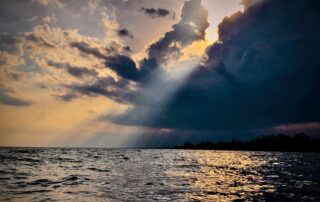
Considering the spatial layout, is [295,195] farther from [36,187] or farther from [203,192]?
[36,187]

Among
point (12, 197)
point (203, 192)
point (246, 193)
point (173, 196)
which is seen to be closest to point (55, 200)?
point (12, 197)

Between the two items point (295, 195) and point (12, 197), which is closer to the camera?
point (12, 197)

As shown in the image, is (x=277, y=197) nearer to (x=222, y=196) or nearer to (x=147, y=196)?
(x=222, y=196)

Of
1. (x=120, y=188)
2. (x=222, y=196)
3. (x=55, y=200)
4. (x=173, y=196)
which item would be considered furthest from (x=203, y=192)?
(x=55, y=200)

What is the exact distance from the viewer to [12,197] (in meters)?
17.6

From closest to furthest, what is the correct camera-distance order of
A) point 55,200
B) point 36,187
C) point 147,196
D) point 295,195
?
point 55,200, point 147,196, point 295,195, point 36,187

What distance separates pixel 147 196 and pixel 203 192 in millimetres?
4843

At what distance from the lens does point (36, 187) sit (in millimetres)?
22094

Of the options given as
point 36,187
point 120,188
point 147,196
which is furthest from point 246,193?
point 36,187

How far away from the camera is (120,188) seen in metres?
22.5

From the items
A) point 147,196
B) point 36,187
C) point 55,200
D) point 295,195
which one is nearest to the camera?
point 55,200

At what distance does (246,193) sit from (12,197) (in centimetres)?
1579

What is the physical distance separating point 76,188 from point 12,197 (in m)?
5.15

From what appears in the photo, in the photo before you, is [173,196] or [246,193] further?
[246,193]
